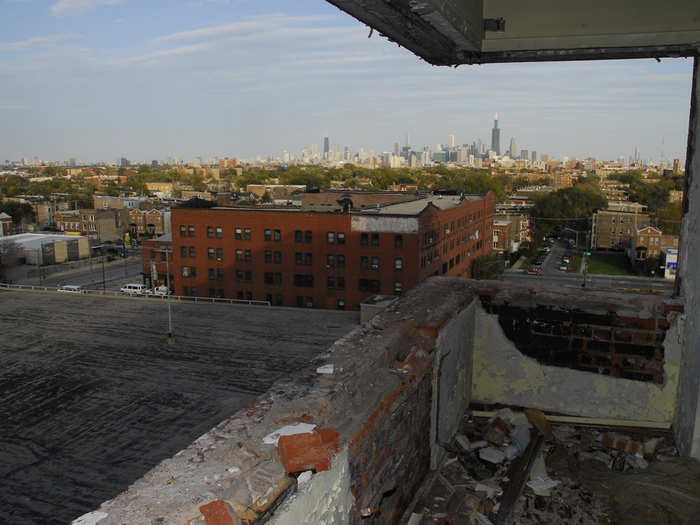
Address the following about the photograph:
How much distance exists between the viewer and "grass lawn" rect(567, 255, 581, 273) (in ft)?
155

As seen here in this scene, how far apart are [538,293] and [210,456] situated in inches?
130

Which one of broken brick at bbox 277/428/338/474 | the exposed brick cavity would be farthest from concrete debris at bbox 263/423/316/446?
the exposed brick cavity

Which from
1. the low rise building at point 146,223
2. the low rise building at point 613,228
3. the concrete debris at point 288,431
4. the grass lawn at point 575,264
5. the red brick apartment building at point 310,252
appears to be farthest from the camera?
the low rise building at point 146,223

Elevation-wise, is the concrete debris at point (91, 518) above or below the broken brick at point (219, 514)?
below

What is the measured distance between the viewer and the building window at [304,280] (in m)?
34.2

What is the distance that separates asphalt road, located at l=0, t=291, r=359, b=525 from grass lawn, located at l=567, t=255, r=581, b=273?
94.6ft

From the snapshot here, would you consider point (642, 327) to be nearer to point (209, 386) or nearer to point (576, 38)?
point (576, 38)

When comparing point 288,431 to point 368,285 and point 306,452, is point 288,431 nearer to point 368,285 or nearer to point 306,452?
point 306,452

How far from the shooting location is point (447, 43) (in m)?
3.41

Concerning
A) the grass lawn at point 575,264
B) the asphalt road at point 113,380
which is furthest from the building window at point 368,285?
the grass lawn at point 575,264

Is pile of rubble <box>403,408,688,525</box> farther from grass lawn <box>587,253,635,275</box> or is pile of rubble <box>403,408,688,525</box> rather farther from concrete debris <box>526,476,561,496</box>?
grass lawn <box>587,253,635,275</box>

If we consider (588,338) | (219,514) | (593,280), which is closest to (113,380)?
(588,338)

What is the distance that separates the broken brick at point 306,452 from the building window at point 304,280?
1263 inches

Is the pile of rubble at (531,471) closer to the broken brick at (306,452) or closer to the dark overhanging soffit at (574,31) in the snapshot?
the broken brick at (306,452)
